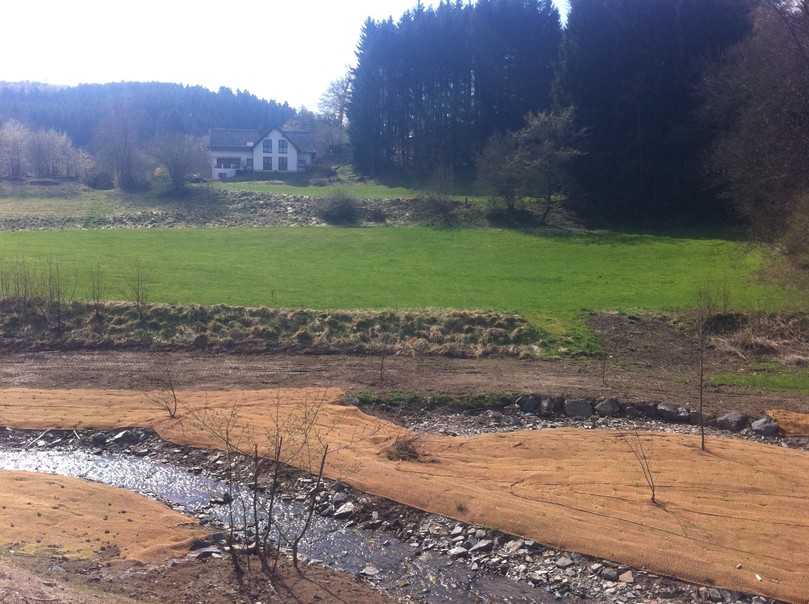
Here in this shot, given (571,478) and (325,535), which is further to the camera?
(571,478)

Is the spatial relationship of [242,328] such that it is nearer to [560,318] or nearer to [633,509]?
[560,318]

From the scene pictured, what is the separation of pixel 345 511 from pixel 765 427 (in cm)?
947

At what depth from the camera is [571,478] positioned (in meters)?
13.3

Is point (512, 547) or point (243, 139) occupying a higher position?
point (243, 139)

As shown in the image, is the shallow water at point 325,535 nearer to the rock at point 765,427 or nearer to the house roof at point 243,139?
the rock at point 765,427

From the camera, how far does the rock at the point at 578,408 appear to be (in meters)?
17.5

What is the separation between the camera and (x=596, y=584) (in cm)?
1036

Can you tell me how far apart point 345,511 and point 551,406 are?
6797mm

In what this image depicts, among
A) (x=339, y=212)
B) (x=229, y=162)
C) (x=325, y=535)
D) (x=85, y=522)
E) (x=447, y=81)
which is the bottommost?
(x=325, y=535)

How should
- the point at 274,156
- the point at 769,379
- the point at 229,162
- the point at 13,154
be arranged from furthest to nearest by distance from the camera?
the point at 229,162, the point at 274,156, the point at 13,154, the point at 769,379

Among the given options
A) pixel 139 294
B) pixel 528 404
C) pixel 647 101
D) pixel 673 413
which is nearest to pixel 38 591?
pixel 528 404

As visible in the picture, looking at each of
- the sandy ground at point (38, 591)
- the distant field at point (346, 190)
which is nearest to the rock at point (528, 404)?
the sandy ground at point (38, 591)

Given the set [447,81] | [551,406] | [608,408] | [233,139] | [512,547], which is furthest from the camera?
[233,139]

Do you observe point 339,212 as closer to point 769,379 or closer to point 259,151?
point 769,379
